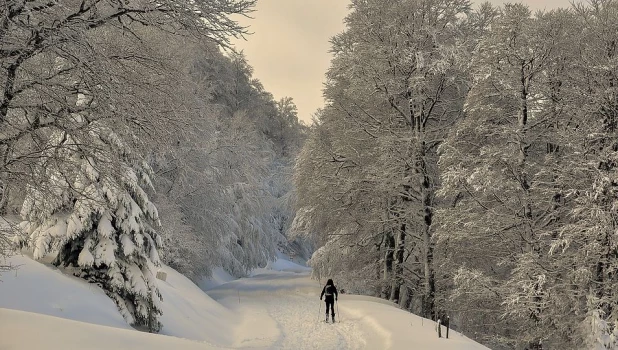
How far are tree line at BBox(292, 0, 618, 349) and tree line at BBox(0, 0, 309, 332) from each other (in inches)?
270

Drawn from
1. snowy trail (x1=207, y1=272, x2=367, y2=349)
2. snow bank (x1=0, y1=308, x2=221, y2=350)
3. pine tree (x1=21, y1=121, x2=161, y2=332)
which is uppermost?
pine tree (x1=21, y1=121, x2=161, y2=332)

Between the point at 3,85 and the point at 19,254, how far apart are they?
5.69 m

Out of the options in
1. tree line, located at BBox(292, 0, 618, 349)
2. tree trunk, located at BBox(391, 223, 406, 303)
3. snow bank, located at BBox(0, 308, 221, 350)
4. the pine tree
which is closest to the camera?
snow bank, located at BBox(0, 308, 221, 350)

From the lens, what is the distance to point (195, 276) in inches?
951

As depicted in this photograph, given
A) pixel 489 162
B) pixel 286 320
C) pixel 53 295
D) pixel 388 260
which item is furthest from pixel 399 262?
pixel 53 295

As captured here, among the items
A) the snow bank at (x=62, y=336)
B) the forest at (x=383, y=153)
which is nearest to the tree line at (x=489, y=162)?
the forest at (x=383, y=153)

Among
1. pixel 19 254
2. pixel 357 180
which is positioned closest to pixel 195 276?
pixel 357 180

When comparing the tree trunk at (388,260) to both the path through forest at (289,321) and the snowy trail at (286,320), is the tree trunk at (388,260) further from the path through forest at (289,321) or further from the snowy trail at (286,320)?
the snowy trail at (286,320)

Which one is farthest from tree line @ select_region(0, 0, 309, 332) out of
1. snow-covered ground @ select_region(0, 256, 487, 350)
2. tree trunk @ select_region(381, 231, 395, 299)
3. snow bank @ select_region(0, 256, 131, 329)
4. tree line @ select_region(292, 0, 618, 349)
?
tree trunk @ select_region(381, 231, 395, 299)

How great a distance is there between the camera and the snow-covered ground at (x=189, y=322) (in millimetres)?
6094

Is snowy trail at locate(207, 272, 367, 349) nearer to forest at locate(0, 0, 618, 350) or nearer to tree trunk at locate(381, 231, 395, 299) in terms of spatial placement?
forest at locate(0, 0, 618, 350)

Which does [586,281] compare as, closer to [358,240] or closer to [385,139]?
[385,139]

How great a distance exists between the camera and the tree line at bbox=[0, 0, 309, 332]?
16.6ft

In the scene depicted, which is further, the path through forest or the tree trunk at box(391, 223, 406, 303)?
the tree trunk at box(391, 223, 406, 303)
